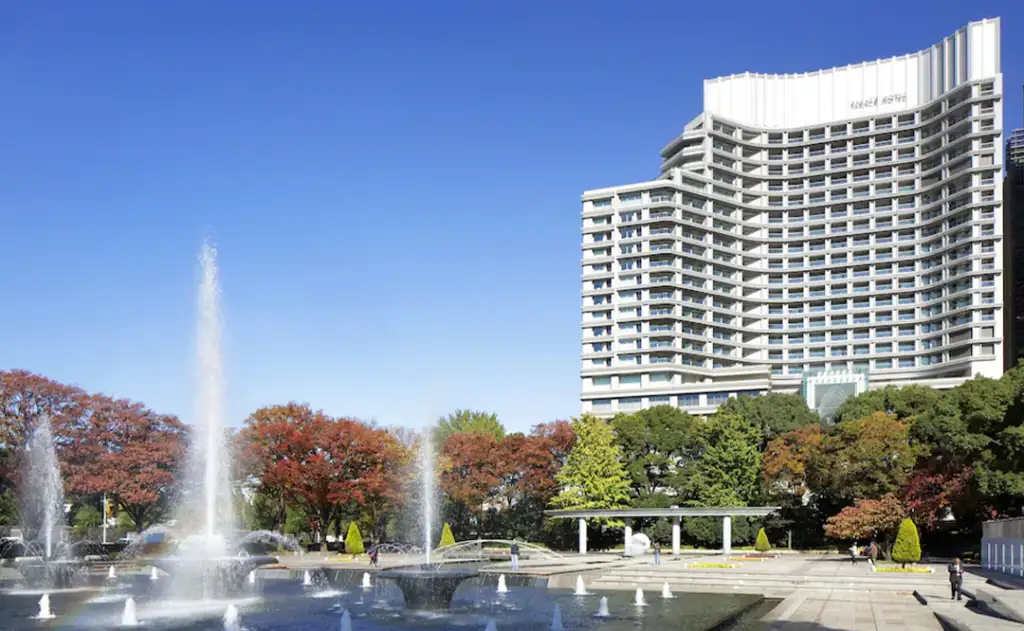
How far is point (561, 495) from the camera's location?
67062mm

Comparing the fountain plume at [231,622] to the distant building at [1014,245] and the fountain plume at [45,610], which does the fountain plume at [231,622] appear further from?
the distant building at [1014,245]

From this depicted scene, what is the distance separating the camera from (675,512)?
57844 millimetres

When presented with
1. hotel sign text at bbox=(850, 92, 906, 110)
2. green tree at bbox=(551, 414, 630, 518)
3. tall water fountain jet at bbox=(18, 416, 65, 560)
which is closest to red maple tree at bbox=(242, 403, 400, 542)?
tall water fountain jet at bbox=(18, 416, 65, 560)

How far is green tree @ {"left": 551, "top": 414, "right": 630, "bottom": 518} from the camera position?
219 ft

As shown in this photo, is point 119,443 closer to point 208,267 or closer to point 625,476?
point 208,267

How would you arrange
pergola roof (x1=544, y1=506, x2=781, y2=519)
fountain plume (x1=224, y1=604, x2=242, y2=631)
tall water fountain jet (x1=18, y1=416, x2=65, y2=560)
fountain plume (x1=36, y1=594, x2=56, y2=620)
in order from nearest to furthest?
fountain plume (x1=224, y1=604, x2=242, y2=631) < fountain plume (x1=36, y1=594, x2=56, y2=620) < pergola roof (x1=544, y1=506, x2=781, y2=519) < tall water fountain jet (x1=18, y1=416, x2=65, y2=560)

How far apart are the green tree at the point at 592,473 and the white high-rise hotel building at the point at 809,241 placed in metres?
50.6

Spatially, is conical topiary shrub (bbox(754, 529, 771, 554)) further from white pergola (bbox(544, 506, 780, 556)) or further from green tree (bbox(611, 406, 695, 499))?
green tree (bbox(611, 406, 695, 499))

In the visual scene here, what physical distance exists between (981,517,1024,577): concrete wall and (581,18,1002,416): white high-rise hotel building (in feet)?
216

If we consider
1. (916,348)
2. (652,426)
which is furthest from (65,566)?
(916,348)

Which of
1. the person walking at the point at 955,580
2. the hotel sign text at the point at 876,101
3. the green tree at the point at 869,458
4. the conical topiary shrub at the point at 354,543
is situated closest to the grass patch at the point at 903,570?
the person walking at the point at 955,580

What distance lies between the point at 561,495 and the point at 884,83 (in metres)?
98.8

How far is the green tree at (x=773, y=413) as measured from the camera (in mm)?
72500

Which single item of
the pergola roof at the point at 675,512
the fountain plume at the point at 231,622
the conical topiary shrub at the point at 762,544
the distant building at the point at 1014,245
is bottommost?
the conical topiary shrub at the point at 762,544
